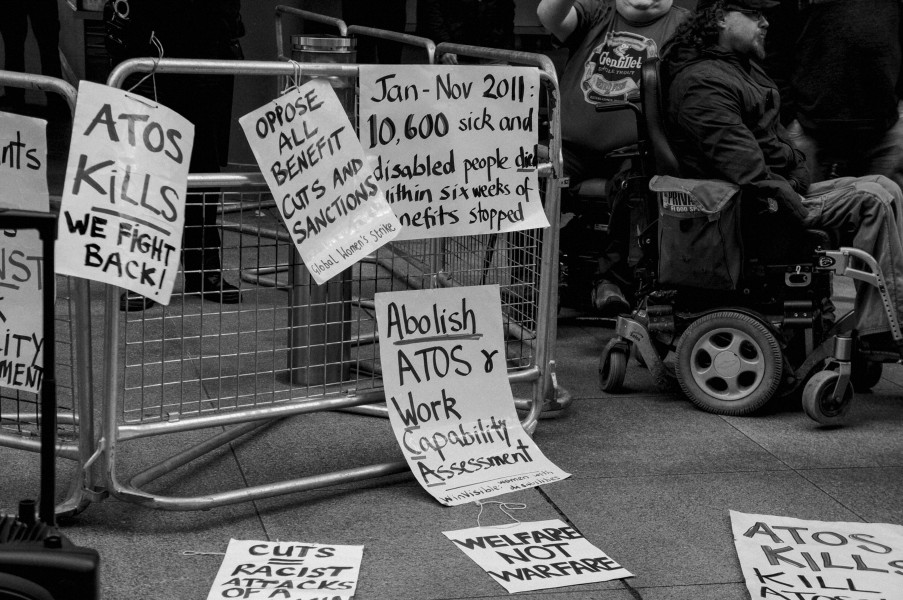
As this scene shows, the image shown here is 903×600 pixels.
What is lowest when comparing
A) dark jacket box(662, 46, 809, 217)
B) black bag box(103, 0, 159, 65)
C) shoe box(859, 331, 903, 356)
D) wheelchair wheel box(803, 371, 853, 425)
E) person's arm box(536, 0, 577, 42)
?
wheelchair wheel box(803, 371, 853, 425)

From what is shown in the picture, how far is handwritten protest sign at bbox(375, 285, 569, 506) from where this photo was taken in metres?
3.68

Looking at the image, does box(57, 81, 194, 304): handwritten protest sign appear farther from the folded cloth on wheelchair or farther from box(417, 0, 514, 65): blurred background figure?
box(417, 0, 514, 65): blurred background figure

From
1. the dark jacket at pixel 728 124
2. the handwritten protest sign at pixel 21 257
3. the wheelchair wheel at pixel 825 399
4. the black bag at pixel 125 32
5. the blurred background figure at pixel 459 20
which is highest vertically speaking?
the blurred background figure at pixel 459 20

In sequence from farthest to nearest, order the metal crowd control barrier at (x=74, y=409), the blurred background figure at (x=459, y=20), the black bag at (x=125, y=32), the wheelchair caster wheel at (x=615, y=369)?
the blurred background figure at (x=459, y=20) → the black bag at (x=125, y=32) → the wheelchair caster wheel at (x=615, y=369) → the metal crowd control barrier at (x=74, y=409)

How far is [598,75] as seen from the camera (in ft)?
19.3

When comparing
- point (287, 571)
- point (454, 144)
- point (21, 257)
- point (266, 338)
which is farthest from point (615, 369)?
point (21, 257)

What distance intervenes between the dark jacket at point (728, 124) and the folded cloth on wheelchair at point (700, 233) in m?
0.13

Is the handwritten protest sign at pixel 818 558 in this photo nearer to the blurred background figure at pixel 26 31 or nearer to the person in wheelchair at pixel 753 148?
the person in wheelchair at pixel 753 148

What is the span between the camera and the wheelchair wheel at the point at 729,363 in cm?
443

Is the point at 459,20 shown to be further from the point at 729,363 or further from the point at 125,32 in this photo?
the point at 729,363

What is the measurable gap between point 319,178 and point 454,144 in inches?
20.7

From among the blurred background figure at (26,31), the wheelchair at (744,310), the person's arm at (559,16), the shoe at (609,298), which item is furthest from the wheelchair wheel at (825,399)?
the blurred background figure at (26,31)

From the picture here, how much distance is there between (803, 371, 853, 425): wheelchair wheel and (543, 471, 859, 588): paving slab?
0.50 m

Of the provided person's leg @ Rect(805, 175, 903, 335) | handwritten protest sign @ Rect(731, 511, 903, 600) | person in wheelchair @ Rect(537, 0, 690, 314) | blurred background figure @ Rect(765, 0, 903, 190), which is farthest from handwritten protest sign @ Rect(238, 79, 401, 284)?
blurred background figure @ Rect(765, 0, 903, 190)
